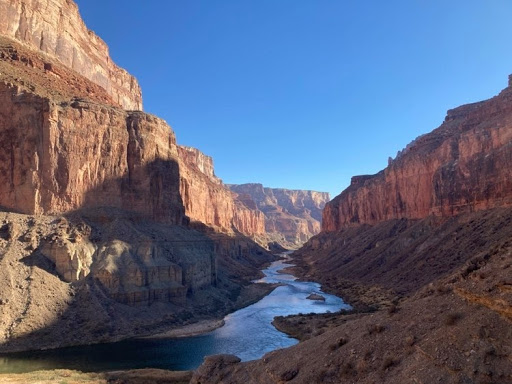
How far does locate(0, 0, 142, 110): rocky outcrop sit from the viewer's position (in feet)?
226

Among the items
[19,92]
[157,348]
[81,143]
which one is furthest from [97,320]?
[19,92]

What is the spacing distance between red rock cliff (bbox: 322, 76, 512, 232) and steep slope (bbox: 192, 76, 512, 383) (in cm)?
26

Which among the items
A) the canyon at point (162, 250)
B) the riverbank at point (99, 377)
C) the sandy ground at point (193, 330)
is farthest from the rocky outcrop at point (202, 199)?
the riverbank at point (99, 377)

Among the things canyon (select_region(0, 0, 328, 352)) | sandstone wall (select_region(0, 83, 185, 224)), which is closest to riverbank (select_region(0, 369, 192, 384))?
canyon (select_region(0, 0, 328, 352))

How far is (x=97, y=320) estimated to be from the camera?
162 feet

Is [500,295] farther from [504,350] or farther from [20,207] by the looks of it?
[20,207]

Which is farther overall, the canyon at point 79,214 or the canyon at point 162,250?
the canyon at point 79,214

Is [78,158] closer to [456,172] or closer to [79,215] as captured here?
[79,215]

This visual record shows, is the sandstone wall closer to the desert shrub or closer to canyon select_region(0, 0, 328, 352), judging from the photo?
canyon select_region(0, 0, 328, 352)

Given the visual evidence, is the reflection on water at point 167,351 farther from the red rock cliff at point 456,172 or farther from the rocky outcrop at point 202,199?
the rocky outcrop at point 202,199

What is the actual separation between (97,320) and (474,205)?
6304cm

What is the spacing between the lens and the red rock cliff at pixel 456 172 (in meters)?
69.4

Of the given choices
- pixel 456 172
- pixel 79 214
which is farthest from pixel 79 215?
pixel 456 172

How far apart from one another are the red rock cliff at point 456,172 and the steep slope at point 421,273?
0.86 ft
